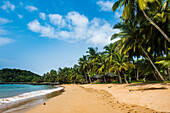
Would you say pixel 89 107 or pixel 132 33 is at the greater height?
pixel 132 33

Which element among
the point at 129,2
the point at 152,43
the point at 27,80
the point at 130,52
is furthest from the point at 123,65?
the point at 27,80

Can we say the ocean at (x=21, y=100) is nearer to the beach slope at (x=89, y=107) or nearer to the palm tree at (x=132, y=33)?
the beach slope at (x=89, y=107)

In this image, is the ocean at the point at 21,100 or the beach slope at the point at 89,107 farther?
the ocean at the point at 21,100

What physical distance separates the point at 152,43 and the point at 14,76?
5631 inches

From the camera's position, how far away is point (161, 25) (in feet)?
50.9

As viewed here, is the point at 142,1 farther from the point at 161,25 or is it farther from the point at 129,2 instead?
the point at 161,25

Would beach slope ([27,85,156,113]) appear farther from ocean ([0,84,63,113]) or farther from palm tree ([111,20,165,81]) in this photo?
palm tree ([111,20,165,81])

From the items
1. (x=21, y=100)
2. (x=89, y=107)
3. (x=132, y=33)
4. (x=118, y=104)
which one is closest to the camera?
(x=89, y=107)

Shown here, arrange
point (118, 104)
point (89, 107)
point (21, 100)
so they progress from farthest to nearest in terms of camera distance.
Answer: point (21, 100), point (118, 104), point (89, 107)

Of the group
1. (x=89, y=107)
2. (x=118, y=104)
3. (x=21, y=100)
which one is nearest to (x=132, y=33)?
(x=118, y=104)

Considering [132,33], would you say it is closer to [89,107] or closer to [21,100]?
[89,107]

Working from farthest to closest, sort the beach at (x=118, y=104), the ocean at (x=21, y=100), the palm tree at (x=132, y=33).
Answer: the palm tree at (x=132, y=33)
the ocean at (x=21, y=100)
the beach at (x=118, y=104)

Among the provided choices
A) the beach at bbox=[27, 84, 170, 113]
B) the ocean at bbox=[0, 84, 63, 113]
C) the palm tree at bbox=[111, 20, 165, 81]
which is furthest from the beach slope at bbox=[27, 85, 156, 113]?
the palm tree at bbox=[111, 20, 165, 81]

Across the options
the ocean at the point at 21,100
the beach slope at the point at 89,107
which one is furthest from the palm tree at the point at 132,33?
the ocean at the point at 21,100
